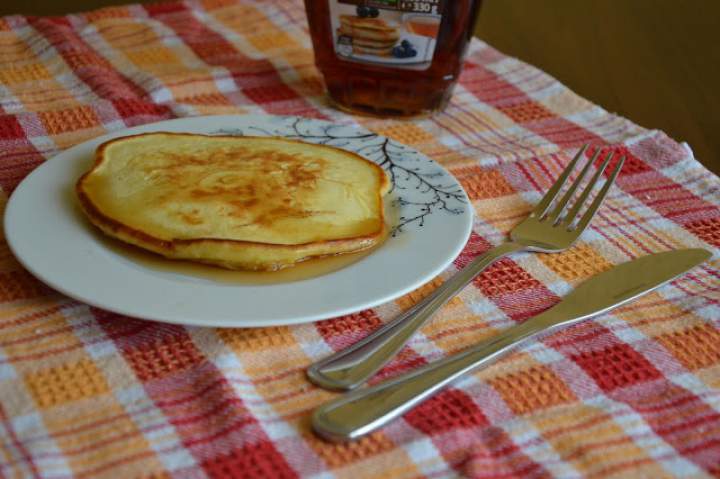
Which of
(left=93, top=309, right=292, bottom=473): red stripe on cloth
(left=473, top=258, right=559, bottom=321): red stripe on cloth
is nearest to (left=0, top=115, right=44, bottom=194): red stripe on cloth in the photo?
(left=93, top=309, right=292, bottom=473): red stripe on cloth

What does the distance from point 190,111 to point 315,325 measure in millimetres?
521

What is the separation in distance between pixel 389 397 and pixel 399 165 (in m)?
0.37

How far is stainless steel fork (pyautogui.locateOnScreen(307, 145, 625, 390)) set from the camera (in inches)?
25.5

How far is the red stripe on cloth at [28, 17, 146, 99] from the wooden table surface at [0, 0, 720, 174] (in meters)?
0.61

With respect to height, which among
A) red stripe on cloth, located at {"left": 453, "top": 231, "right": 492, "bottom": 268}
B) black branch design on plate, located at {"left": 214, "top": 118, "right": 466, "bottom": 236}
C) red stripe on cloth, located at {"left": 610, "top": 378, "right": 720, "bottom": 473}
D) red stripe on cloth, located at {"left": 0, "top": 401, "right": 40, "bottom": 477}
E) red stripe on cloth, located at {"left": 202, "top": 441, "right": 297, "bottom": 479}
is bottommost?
red stripe on cloth, located at {"left": 610, "top": 378, "right": 720, "bottom": 473}

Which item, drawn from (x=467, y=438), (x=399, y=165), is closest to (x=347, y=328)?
(x=467, y=438)

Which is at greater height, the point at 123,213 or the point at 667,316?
the point at 123,213

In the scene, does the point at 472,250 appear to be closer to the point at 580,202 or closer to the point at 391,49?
the point at 580,202

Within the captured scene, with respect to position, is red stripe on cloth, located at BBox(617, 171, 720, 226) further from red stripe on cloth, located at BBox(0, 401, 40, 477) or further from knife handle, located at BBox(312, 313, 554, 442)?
red stripe on cloth, located at BBox(0, 401, 40, 477)

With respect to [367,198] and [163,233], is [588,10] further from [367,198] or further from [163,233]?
[163,233]

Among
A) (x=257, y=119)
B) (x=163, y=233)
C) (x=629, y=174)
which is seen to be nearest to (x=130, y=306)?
(x=163, y=233)

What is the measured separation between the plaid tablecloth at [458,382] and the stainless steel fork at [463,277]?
0.02m

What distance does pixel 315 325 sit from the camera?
2.34 feet

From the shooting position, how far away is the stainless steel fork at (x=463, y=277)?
649 mm
